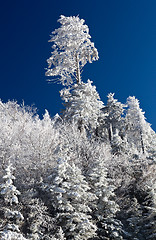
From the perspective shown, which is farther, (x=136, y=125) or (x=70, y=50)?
(x=136, y=125)

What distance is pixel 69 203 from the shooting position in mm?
12820

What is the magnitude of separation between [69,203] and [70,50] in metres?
16.5

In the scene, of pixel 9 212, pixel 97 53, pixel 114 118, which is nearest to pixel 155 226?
pixel 9 212

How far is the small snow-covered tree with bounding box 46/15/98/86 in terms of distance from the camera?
25.0 metres

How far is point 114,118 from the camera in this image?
39906 millimetres

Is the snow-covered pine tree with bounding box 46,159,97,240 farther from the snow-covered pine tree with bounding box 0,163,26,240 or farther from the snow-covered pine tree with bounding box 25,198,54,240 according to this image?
the snow-covered pine tree with bounding box 0,163,26,240

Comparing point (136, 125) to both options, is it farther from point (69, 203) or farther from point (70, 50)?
point (69, 203)

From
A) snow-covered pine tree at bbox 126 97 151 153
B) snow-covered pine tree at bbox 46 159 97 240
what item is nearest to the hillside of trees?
snow-covered pine tree at bbox 46 159 97 240

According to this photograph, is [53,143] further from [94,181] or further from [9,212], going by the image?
[9,212]

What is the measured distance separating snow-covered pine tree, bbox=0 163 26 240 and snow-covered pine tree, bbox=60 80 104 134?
12018 mm

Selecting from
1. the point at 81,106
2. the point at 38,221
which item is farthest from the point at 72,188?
the point at 81,106

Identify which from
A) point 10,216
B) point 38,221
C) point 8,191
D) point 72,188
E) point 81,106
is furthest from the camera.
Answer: point 81,106

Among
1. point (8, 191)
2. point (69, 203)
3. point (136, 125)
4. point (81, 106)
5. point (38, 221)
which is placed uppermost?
point (136, 125)

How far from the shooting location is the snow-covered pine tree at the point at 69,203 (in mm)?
12117
